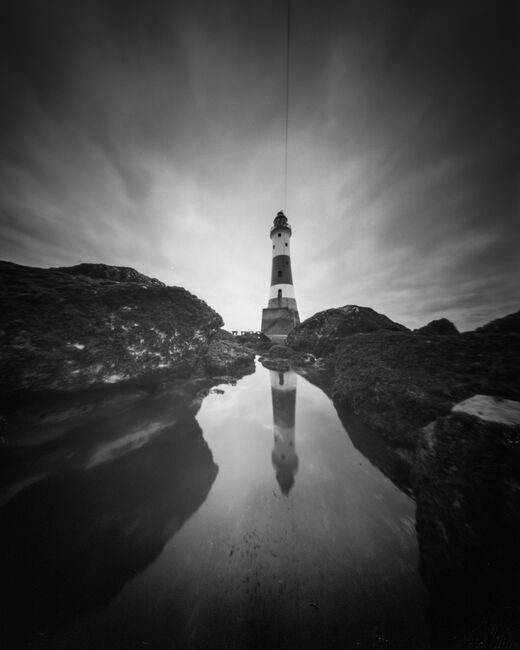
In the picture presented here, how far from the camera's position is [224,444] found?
10.4 feet

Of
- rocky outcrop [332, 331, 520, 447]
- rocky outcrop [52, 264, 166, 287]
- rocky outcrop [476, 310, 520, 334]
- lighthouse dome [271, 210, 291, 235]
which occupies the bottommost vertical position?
rocky outcrop [332, 331, 520, 447]

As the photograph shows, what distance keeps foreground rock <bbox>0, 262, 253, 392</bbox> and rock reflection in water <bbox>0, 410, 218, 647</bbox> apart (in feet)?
5.40

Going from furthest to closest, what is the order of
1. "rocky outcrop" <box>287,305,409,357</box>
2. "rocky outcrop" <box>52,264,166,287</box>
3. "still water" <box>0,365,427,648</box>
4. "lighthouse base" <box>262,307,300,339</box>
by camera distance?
"lighthouse base" <box>262,307,300,339</box> < "rocky outcrop" <box>287,305,409,357</box> < "rocky outcrop" <box>52,264,166,287</box> < "still water" <box>0,365,427,648</box>

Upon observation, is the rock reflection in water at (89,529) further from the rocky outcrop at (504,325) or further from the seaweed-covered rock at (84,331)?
the rocky outcrop at (504,325)

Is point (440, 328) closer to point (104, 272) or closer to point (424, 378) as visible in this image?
point (424, 378)

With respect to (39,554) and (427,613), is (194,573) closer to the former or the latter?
(39,554)

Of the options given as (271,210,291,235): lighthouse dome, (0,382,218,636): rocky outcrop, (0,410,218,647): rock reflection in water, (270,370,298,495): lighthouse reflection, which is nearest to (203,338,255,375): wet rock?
(270,370,298,495): lighthouse reflection

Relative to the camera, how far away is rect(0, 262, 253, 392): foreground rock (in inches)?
118

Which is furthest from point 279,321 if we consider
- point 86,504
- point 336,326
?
point 86,504

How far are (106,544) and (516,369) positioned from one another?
5.12m

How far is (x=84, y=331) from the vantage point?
355 centimetres

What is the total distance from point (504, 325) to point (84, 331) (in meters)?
7.83

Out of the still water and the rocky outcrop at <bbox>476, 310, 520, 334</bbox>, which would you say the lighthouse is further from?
the still water

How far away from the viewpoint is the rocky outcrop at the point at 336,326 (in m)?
9.17
